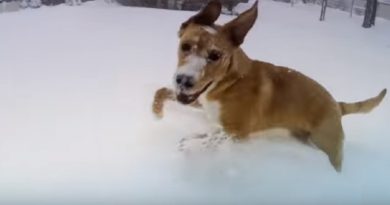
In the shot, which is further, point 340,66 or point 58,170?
point 340,66

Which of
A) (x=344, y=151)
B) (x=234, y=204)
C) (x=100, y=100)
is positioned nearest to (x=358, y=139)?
(x=344, y=151)

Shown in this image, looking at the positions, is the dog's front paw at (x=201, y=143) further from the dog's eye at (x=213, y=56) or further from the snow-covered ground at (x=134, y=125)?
the dog's eye at (x=213, y=56)

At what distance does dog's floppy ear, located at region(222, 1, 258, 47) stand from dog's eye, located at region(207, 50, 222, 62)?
0.04 metres

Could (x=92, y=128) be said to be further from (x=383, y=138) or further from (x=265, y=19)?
(x=383, y=138)

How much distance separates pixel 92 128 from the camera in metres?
0.80

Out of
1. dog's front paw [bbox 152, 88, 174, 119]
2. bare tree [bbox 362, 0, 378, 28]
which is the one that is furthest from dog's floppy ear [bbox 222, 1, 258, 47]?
bare tree [bbox 362, 0, 378, 28]

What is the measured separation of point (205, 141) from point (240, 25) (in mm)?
185

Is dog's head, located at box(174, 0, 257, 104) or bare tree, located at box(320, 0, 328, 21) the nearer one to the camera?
dog's head, located at box(174, 0, 257, 104)

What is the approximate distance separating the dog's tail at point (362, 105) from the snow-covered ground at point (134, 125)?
0.01 meters

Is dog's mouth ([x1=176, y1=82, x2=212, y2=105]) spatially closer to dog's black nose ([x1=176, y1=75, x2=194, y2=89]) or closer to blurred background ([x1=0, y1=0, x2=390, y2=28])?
dog's black nose ([x1=176, y1=75, x2=194, y2=89])

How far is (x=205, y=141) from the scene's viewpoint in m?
0.81

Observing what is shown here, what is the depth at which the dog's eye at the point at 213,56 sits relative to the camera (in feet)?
2.36

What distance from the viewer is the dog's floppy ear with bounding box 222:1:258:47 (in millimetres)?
737

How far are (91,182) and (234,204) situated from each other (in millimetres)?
212
